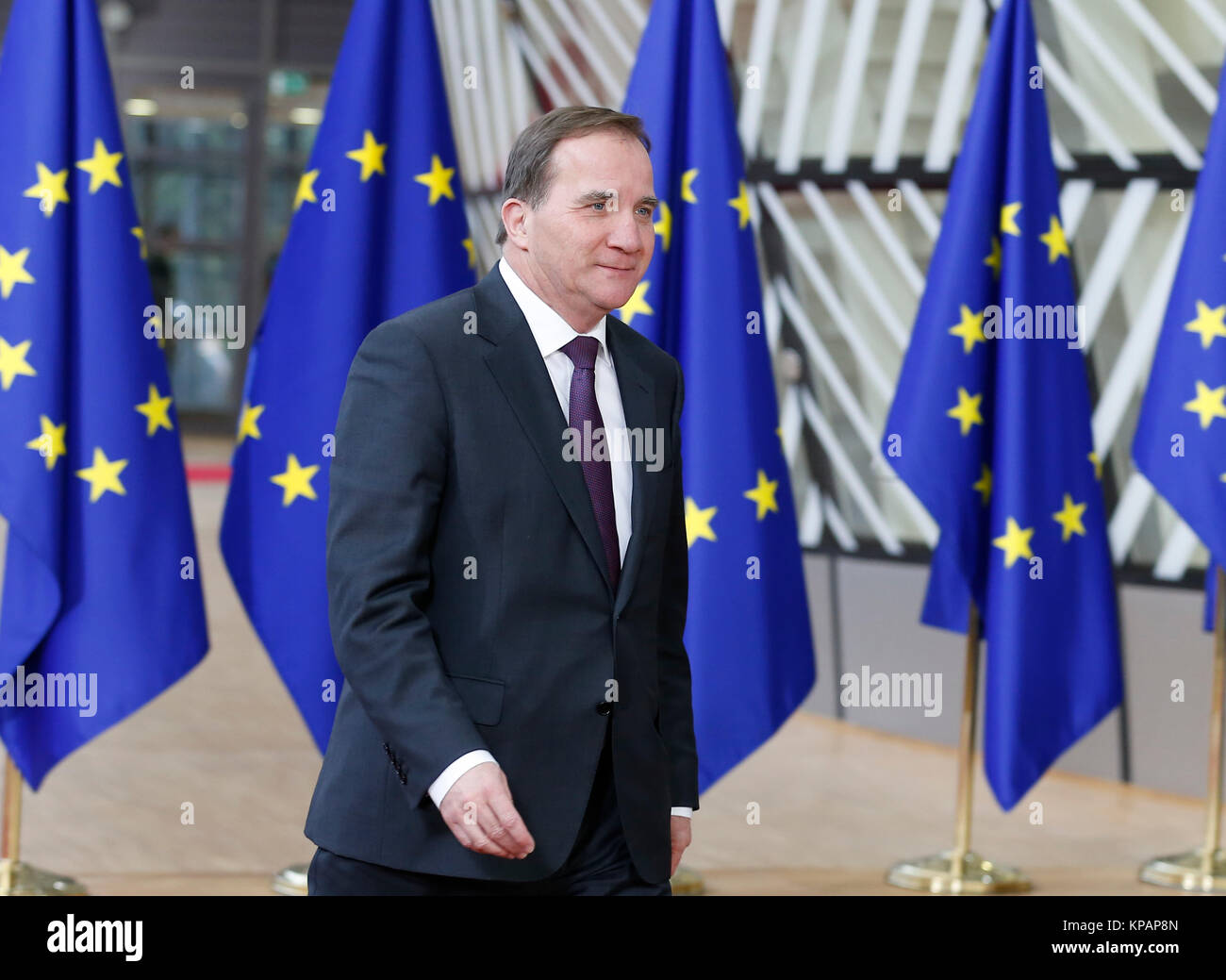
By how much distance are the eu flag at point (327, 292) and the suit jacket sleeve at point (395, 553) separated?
91.0 inches

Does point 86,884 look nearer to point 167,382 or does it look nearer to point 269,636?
point 269,636

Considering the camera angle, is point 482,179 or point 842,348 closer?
point 842,348

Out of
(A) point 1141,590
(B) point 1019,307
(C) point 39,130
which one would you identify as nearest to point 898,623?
(A) point 1141,590

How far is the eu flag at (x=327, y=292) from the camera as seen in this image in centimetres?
427

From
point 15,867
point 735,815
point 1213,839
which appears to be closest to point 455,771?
point 15,867

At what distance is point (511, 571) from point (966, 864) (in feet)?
11.1

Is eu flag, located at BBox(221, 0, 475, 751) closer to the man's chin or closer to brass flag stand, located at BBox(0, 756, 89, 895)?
brass flag stand, located at BBox(0, 756, 89, 895)

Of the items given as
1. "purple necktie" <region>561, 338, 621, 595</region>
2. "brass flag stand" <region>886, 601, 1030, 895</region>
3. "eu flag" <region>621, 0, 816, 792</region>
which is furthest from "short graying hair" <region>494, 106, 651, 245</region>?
"brass flag stand" <region>886, 601, 1030, 895</region>

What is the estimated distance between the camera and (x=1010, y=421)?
471 cm

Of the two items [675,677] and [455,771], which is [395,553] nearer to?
[455,771]

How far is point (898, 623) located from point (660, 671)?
5.06 meters

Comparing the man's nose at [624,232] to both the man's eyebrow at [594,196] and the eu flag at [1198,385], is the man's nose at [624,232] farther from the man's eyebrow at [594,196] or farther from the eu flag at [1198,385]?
the eu flag at [1198,385]

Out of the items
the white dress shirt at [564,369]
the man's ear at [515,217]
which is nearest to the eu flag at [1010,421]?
the white dress shirt at [564,369]

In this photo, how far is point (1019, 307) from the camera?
4.69 meters
